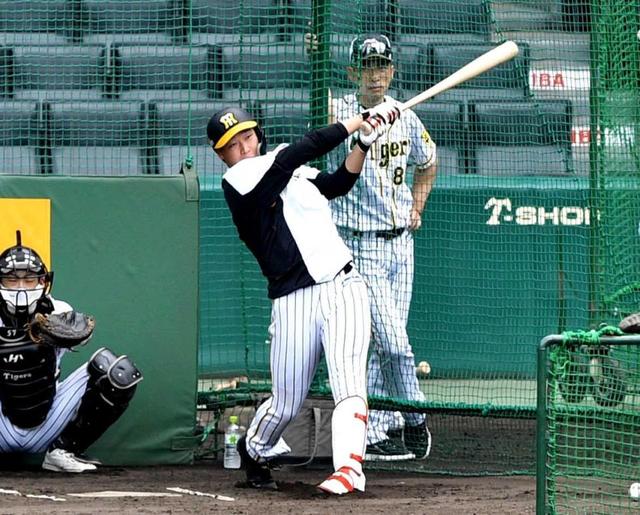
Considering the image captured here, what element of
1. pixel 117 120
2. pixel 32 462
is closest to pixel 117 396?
pixel 32 462

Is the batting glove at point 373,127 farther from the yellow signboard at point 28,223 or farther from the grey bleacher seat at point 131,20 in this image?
the grey bleacher seat at point 131,20

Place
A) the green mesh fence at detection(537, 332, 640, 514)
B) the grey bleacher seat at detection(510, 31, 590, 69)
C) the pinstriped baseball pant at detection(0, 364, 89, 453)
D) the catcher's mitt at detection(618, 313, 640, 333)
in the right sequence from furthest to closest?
the grey bleacher seat at detection(510, 31, 590, 69)
the pinstriped baseball pant at detection(0, 364, 89, 453)
the green mesh fence at detection(537, 332, 640, 514)
the catcher's mitt at detection(618, 313, 640, 333)

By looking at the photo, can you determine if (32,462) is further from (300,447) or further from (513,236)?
(513,236)

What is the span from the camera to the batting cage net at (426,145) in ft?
Answer: 21.0

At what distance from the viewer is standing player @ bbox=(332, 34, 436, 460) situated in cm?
621

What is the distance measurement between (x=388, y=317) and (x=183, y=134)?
59.6 inches

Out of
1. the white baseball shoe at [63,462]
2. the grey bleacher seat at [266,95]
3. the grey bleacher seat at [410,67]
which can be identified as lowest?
the white baseball shoe at [63,462]

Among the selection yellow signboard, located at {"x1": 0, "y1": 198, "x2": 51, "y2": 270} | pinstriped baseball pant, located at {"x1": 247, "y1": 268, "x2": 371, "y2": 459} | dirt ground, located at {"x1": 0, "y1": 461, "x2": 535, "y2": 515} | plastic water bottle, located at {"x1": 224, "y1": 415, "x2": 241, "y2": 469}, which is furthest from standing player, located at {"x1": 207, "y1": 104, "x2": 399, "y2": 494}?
yellow signboard, located at {"x1": 0, "y1": 198, "x2": 51, "y2": 270}

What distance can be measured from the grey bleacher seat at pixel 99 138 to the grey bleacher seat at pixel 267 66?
0.52 metres

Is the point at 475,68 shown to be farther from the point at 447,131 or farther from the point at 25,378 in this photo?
the point at 25,378

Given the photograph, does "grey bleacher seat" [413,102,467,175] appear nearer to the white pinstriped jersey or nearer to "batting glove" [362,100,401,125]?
the white pinstriped jersey

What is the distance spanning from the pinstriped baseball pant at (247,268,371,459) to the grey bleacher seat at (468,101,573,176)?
5.55 ft

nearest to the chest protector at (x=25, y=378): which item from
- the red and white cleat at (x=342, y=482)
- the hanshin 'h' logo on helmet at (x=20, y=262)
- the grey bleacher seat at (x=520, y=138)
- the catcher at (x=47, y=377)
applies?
the catcher at (x=47, y=377)

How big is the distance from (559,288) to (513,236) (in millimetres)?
379
